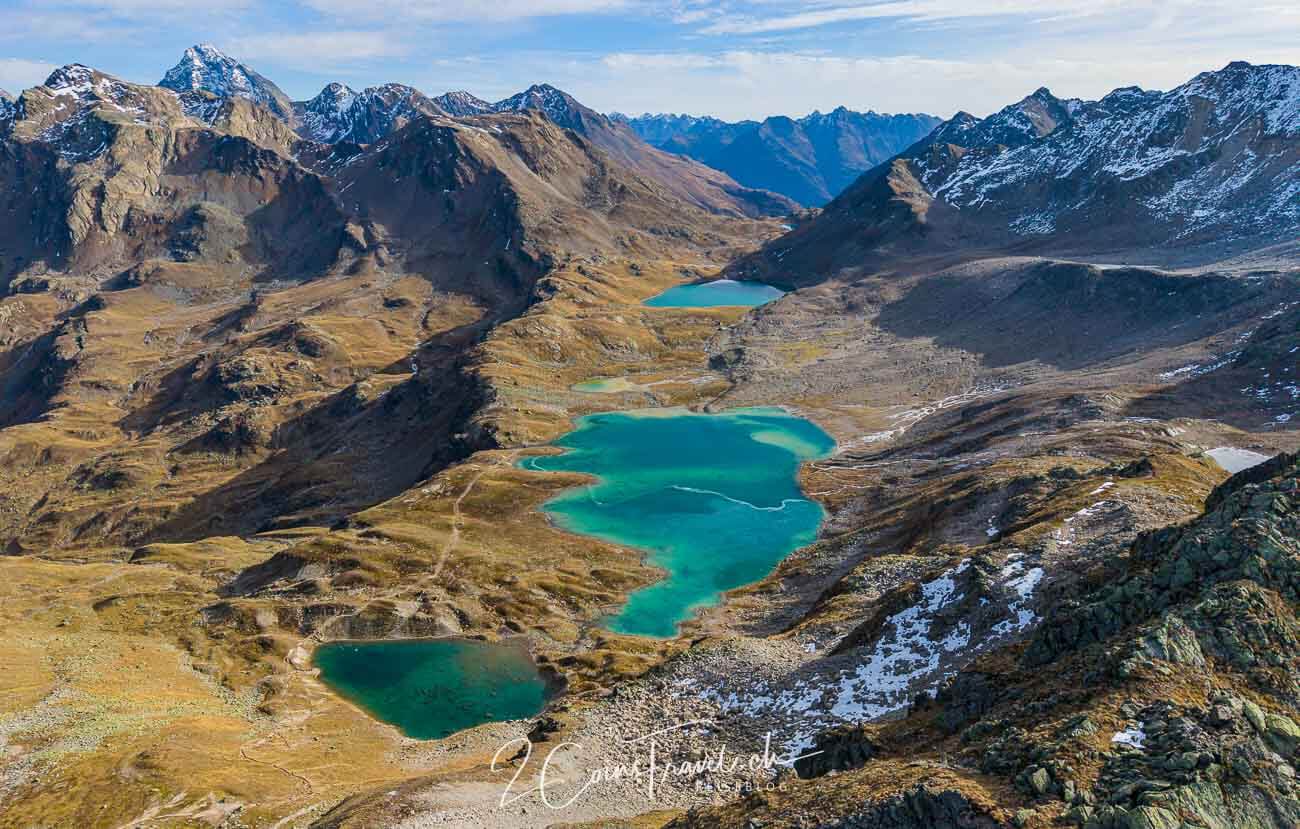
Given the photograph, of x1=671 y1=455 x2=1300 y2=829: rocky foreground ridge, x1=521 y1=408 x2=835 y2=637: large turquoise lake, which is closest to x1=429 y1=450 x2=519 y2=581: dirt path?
x1=521 y1=408 x2=835 y2=637: large turquoise lake

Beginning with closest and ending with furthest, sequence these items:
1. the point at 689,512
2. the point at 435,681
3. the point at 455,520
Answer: the point at 435,681 < the point at 455,520 < the point at 689,512

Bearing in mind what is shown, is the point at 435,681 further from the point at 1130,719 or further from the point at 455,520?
the point at 1130,719

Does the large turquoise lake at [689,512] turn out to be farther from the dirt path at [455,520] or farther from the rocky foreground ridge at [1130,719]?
the rocky foreground ridge at [1130,719]

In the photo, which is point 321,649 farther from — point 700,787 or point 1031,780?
point 1031,780

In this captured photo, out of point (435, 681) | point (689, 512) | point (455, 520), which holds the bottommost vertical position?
point (435, 681)

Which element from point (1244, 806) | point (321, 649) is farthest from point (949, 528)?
point (321, 649)

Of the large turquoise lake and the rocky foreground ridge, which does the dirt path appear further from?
the rocky foreground ridge

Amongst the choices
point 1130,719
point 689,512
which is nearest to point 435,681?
point 689,512
